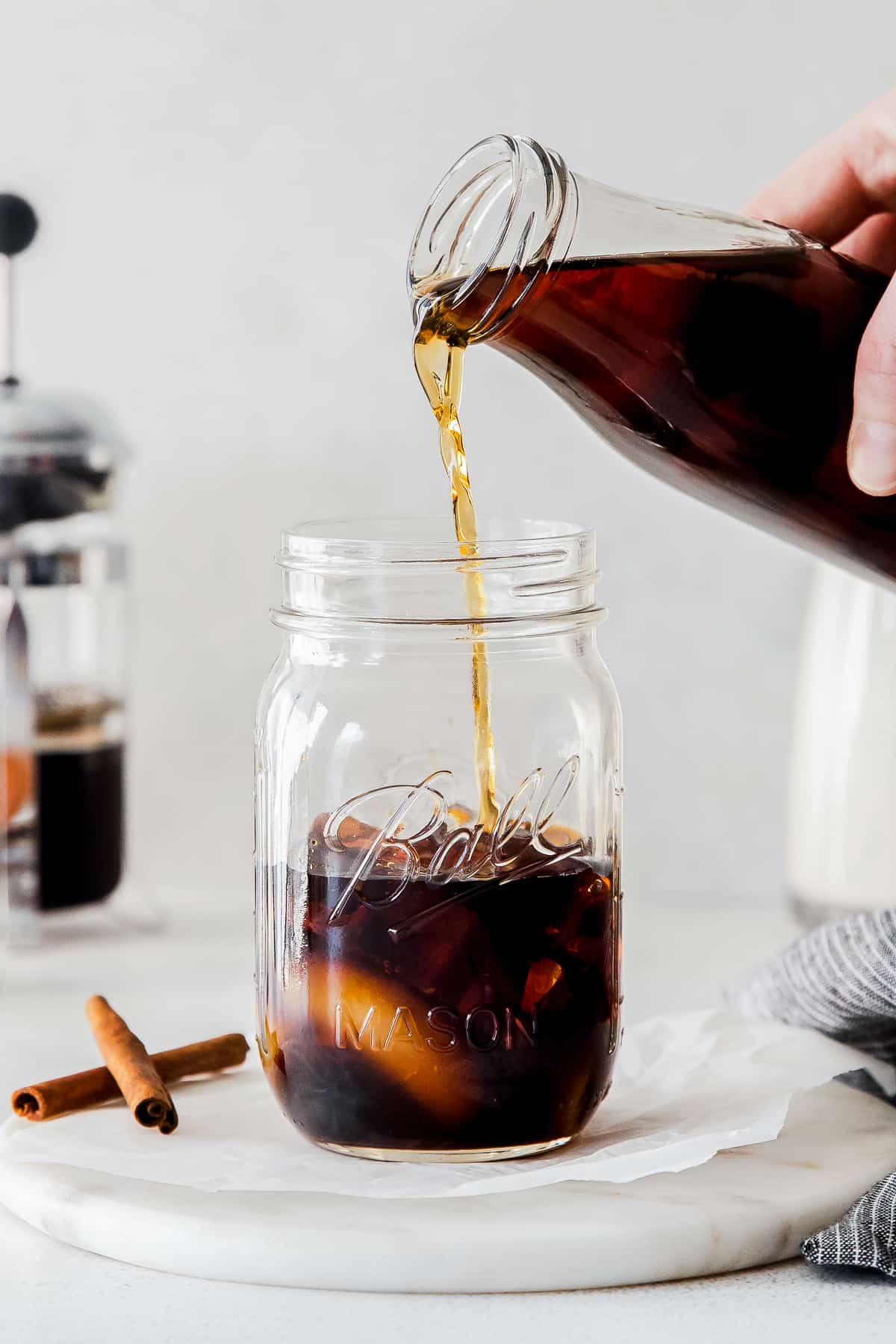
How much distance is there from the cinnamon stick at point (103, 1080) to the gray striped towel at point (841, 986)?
38 cm

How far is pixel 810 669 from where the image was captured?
1512 millimetres

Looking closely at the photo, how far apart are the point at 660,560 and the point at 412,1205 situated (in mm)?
1002

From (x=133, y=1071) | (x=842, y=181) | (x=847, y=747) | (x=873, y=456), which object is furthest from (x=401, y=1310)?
(x=842, y=181)

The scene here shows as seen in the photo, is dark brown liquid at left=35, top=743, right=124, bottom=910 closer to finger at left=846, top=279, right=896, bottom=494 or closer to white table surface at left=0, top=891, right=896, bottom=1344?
white table surface at left=0, top=891, right=896, bottom=1344

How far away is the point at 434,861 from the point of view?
2.98 feet

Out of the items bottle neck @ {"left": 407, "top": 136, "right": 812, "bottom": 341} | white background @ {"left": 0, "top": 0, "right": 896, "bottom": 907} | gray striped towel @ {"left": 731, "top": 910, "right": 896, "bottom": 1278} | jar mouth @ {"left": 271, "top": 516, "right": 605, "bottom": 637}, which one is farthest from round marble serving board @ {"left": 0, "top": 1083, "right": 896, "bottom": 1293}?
white background @ {"left": 0, "top": 0, "right": 896, "bottom": 907}

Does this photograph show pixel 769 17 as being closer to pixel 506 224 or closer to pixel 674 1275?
pixel 506 224

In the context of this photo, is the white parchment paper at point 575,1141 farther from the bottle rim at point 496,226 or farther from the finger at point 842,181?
the finger at point 842,181

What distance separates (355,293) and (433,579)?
0.85 metres

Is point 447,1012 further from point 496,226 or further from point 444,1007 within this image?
point 496,226

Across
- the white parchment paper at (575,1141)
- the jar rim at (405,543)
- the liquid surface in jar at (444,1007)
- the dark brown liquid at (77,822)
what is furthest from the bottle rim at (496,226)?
the dark brown liquid at (77,822)

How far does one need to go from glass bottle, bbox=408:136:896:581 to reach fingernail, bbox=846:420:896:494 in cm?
2

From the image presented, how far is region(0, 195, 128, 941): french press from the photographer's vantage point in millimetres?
1571

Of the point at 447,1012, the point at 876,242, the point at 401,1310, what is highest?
the point at 876,242
